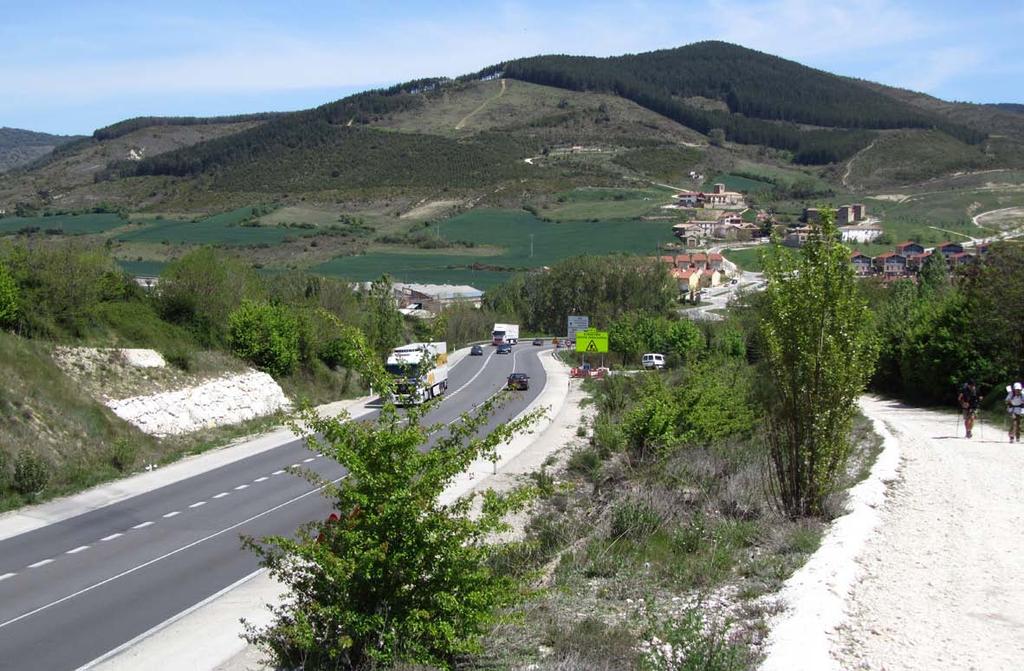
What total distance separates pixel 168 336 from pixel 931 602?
2727cm

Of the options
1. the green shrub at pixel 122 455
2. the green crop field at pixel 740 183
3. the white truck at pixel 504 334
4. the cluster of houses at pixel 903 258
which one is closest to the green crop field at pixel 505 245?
the white truck at pixel 504 334

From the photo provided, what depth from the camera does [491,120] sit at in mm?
194875

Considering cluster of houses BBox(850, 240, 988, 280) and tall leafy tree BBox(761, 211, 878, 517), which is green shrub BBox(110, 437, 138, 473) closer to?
Answer: tall leafy tree BBox(761, 211, 878, 517)

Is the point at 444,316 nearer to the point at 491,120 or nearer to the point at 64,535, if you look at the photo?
the point at 64,535

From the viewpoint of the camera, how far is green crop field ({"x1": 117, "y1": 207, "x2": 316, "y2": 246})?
11206cm

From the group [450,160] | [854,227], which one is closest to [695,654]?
[854,227]

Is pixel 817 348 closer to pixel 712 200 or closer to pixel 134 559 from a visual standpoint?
pixel 134 559

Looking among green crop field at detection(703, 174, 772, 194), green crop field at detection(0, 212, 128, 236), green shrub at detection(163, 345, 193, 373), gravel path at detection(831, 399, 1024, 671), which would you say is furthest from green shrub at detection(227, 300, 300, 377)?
green crop field at detection(703, 174, 772, 194)

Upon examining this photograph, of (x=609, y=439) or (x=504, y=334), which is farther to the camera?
(x=504, y=334)

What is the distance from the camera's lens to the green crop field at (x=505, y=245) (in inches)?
4124

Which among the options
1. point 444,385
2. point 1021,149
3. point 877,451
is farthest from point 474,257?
point 1021,149

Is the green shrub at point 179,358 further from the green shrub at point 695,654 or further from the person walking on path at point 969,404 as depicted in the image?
the green shrub at point 695,654

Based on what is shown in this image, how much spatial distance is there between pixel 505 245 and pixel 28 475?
103 m

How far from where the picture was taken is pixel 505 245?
121250 mm
